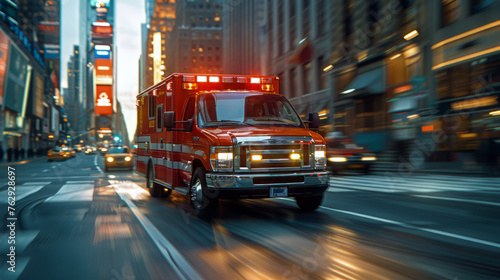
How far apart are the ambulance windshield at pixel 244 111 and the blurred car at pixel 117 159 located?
18394 millimetres

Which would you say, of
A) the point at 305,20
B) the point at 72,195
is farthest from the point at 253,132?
the point at 305,20

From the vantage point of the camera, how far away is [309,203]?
8758mm

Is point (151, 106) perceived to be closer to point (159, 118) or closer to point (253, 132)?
→ point (159, 118)

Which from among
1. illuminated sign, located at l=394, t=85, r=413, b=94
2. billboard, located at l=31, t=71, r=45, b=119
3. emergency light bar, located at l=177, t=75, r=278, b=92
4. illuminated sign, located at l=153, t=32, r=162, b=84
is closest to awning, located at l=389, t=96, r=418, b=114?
illuminated sign, located at l=394, t=85, r=413, b=94

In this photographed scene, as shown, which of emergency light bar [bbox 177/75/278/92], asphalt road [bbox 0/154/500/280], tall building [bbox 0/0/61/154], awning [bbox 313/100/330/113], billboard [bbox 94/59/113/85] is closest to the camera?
asphalt road [bbox 0/154/500/280]

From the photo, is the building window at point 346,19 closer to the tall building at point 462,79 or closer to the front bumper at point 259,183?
the tall building at point 462,79

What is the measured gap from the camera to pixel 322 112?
41.8 metres

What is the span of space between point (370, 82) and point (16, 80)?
176 feet

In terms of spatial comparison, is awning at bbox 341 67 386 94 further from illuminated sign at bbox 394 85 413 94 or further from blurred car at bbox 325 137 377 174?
blurred car at bbox 325 137 377 174

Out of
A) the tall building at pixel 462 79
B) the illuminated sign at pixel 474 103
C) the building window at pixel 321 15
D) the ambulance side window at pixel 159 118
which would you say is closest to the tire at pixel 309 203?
the ambulance side window at pixel 159 118

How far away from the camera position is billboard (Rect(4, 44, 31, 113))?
62.7 meters

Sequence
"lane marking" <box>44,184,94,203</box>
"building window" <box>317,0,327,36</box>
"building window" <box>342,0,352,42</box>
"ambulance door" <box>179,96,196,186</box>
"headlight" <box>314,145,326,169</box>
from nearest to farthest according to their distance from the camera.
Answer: "headlight" <box>314,145,326,169</box>, "ambulance door" <box>179,96,196,186</box>, "lane marking" <box>44,184,94,203</box>, "building window" <box>342,0,352,42</box>, "building window" <box>317,0,327,36</box>

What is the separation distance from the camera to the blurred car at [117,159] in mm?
25875

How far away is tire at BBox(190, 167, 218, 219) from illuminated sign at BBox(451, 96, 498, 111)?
682 inches
